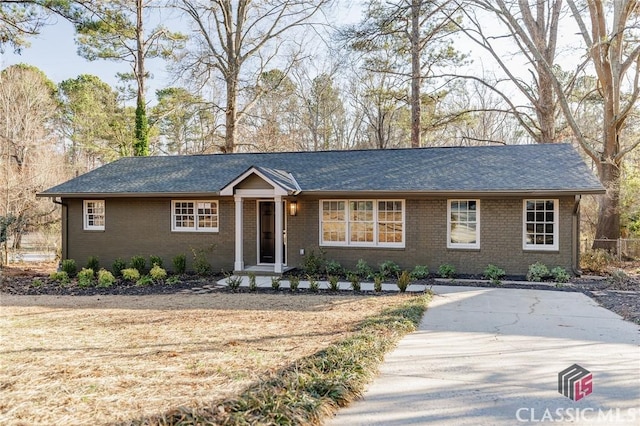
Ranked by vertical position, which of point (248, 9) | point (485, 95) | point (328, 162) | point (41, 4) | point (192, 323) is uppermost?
point (248, 9)

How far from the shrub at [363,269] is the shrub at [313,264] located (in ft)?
3.55

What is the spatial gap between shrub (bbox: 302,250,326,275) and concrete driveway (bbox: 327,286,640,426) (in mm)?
5448

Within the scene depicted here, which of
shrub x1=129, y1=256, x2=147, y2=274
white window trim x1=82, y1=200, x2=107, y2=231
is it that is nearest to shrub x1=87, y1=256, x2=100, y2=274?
white window trim x1=82, y1=200, x2=107, y2=231

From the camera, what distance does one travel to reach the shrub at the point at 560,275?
10.9 metres

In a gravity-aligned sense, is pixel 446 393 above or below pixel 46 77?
below

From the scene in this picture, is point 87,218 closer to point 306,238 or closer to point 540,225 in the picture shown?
point 306,238

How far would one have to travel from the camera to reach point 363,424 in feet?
11.3

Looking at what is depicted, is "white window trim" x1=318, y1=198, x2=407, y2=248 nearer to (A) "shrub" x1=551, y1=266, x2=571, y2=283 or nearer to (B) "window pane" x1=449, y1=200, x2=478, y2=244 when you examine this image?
(B) "window pane" x1=449, y1=200, x2=478, y2=244

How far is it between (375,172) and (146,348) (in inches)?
376

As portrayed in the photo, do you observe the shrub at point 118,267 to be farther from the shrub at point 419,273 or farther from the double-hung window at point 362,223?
the shrub at point 419,273

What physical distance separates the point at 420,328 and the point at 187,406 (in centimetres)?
405

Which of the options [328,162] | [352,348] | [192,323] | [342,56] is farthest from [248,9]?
[352,348]

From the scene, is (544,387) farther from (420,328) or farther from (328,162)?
(328,162)

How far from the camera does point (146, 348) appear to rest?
5348 mm
